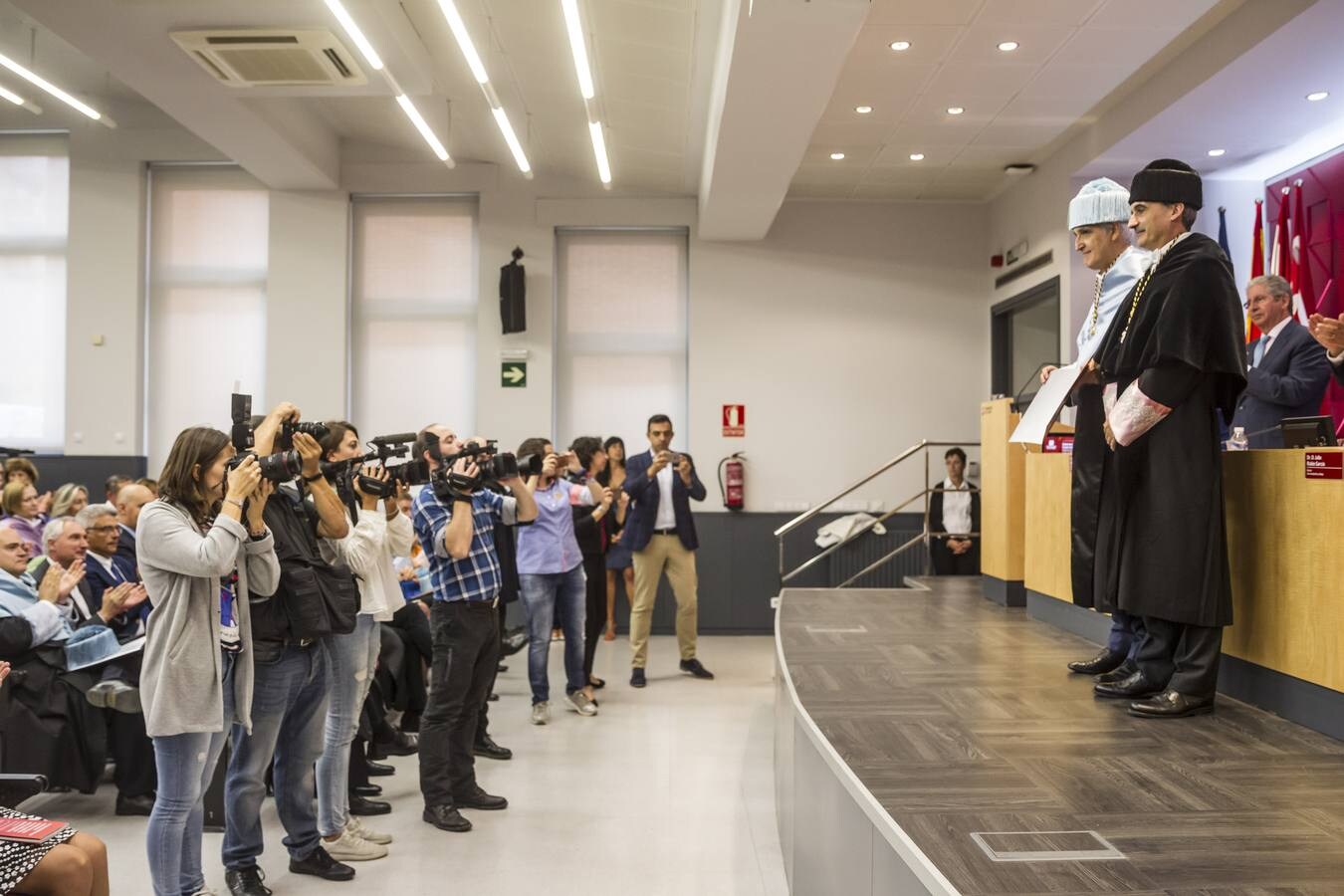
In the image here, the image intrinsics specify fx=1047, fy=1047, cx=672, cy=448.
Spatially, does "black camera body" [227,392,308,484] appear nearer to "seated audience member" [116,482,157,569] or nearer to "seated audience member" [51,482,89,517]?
"seated audience member" [116,482,157,569]

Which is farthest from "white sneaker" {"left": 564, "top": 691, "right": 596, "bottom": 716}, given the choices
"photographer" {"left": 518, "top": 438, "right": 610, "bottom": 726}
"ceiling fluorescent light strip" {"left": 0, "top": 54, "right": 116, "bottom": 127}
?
"ceiling fluorescent light strip" {"left": 0, "top": 54, "right": 116, "bottom": 127}

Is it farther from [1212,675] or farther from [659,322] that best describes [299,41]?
[1212,675]

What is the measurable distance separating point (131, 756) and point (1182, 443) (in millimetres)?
3874

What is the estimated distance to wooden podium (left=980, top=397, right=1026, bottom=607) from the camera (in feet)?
16.8

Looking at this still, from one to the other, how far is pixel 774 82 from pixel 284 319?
213 inches

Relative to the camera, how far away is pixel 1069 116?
673 centimetres

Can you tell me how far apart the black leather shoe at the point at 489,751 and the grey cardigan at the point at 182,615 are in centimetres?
→ 227

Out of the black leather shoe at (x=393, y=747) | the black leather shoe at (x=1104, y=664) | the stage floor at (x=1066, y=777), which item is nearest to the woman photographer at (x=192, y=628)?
the stage floor at (x=1066, y=777)

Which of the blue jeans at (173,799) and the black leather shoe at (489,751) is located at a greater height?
the blue jeans at (173,799)

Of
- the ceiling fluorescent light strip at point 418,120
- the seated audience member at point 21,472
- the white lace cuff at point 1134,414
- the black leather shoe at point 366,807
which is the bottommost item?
the black leather shoe at point 366,807

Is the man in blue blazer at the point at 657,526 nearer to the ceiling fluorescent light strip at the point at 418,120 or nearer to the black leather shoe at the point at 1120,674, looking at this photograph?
the ceiling fluorescent light strip at the point at 418,120

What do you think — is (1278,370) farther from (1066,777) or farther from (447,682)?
(447,682)

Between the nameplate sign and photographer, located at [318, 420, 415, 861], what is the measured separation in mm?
2781

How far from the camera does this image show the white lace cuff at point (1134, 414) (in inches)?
112
